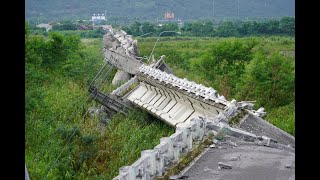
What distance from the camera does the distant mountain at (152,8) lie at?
116 metres

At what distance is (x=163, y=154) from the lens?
948 cm

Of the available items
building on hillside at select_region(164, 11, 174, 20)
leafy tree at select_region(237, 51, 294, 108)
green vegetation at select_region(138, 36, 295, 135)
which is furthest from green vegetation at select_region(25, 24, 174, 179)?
building on hillside at select_region(164, 11, 174, 20)

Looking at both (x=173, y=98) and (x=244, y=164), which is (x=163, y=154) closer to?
(x=244, y=164)

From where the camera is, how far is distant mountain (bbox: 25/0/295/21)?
116 metres

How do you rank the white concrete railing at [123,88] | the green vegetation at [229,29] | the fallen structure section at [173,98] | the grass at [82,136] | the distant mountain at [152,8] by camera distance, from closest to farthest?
1. the grass at [82,136]
2. the fallen structure section at [173,98]
3. the white concrete railing at [123,88]
4. the green vegetation at [229,29]
5. the distant mountain at [152,8]

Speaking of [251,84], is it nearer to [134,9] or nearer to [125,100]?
[125,100]

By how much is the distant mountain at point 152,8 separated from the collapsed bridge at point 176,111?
72545 mm

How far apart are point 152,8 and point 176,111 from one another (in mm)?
109028

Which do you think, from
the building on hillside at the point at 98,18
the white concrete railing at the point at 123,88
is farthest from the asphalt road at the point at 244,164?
the building on hillside at the point at 98,18

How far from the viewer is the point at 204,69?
39.1 m

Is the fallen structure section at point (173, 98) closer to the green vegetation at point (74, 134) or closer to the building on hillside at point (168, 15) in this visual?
the green vegetation at point (74, 134)

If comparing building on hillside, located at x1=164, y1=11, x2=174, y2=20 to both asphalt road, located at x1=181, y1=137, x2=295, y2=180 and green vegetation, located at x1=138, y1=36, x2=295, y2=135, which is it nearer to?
green vegetation, located at x1=138, y1=36, x2=295, y2=135

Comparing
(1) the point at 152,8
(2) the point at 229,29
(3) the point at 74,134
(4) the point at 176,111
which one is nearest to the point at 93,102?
(4) the point at 176,111
